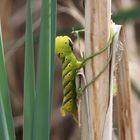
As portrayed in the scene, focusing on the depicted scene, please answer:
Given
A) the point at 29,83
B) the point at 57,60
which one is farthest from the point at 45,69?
the point at 57,60

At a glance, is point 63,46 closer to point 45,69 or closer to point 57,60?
point 45,69

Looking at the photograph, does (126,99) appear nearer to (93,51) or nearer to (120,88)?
(120,88)

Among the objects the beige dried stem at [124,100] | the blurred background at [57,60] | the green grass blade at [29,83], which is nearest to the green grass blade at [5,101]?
the green grass blade at [29,83]

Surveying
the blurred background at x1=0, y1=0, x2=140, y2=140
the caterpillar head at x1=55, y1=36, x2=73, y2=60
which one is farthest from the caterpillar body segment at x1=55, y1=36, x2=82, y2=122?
the blurred background at x1=0, y1=0, x2=140, y2=140

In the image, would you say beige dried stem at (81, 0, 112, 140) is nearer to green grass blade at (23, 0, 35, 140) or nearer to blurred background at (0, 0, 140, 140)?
green grass blade at (23, 0, 35, 140)

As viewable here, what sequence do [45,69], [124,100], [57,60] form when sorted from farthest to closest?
[57,60] → [124,100] → [45,69]

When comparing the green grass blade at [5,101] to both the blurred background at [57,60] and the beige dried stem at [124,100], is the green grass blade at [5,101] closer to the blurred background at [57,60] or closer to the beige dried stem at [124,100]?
the beige dried stem at [124,100]
